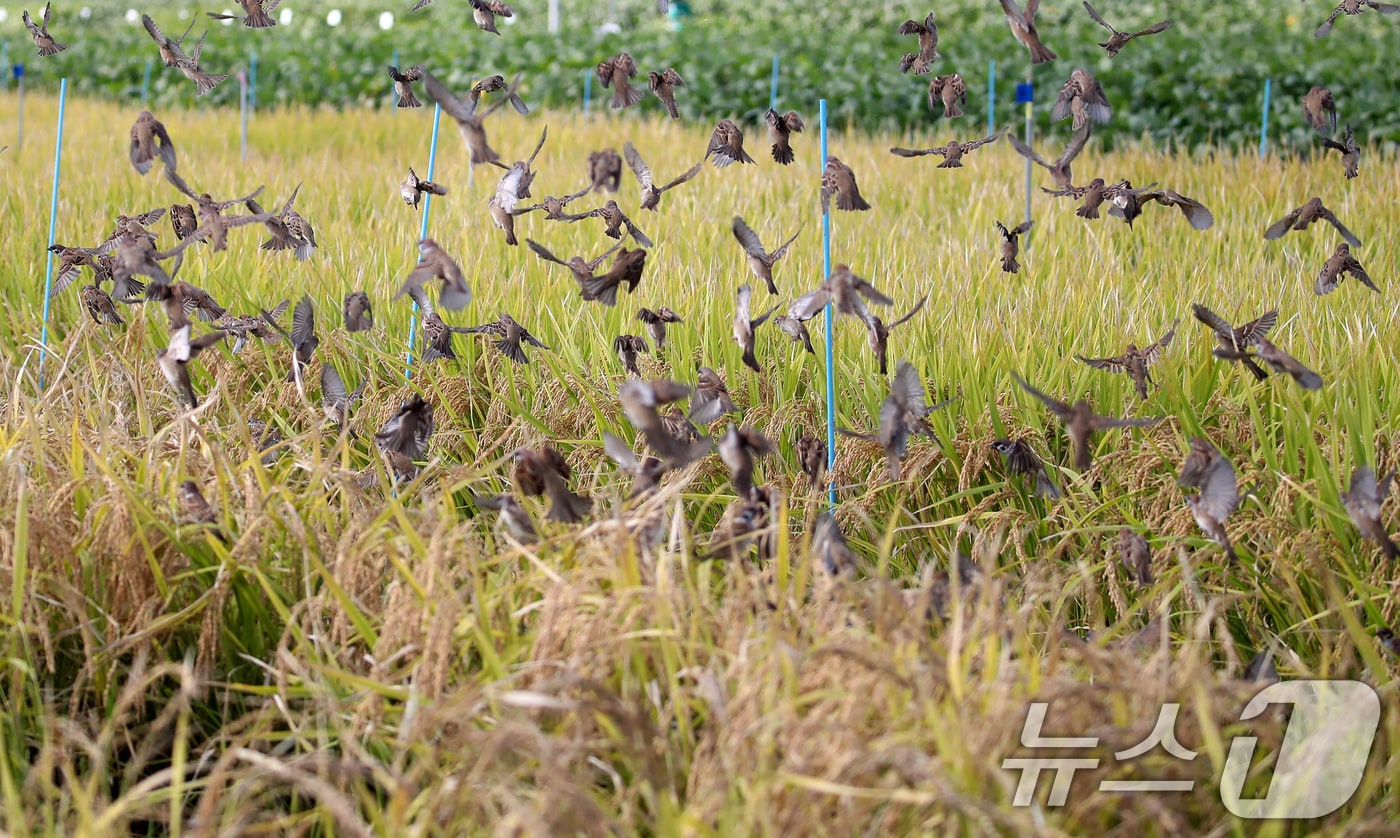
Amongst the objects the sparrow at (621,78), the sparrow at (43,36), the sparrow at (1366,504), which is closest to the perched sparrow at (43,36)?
the sparrow at (43,36)

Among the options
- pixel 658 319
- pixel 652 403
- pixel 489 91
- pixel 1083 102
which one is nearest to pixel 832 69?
pixel 1083 102

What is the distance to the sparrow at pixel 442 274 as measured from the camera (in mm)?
1497

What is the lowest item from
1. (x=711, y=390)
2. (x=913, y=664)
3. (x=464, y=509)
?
(x=464, y=509)

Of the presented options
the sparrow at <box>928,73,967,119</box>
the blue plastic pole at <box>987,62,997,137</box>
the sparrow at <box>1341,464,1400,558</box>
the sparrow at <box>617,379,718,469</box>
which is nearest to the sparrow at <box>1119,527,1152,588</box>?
the sparrow at <box>1341,464,1400,558</box>

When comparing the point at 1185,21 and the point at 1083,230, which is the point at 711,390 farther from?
the point at 1185,21

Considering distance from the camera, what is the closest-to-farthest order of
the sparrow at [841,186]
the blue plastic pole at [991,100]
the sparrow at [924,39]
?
the sparrow at [841,186], the sparrow at [924,39], the blue plastic pole at [991,100]

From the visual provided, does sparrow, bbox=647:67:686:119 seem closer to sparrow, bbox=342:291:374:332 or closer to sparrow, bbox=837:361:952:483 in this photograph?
sparrow, bbox=342:291:374:332

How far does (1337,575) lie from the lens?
68.5 inches

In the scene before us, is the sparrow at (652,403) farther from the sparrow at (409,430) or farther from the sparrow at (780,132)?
the sparrow at (780,132)

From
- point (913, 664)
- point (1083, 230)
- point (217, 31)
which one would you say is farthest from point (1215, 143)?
point (217, 31)

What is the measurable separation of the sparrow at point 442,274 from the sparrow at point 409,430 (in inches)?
6.8

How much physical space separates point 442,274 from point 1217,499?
3.22ft

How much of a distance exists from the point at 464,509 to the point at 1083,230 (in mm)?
2167

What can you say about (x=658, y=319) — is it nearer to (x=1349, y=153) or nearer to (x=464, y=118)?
(x=464, y=118)
